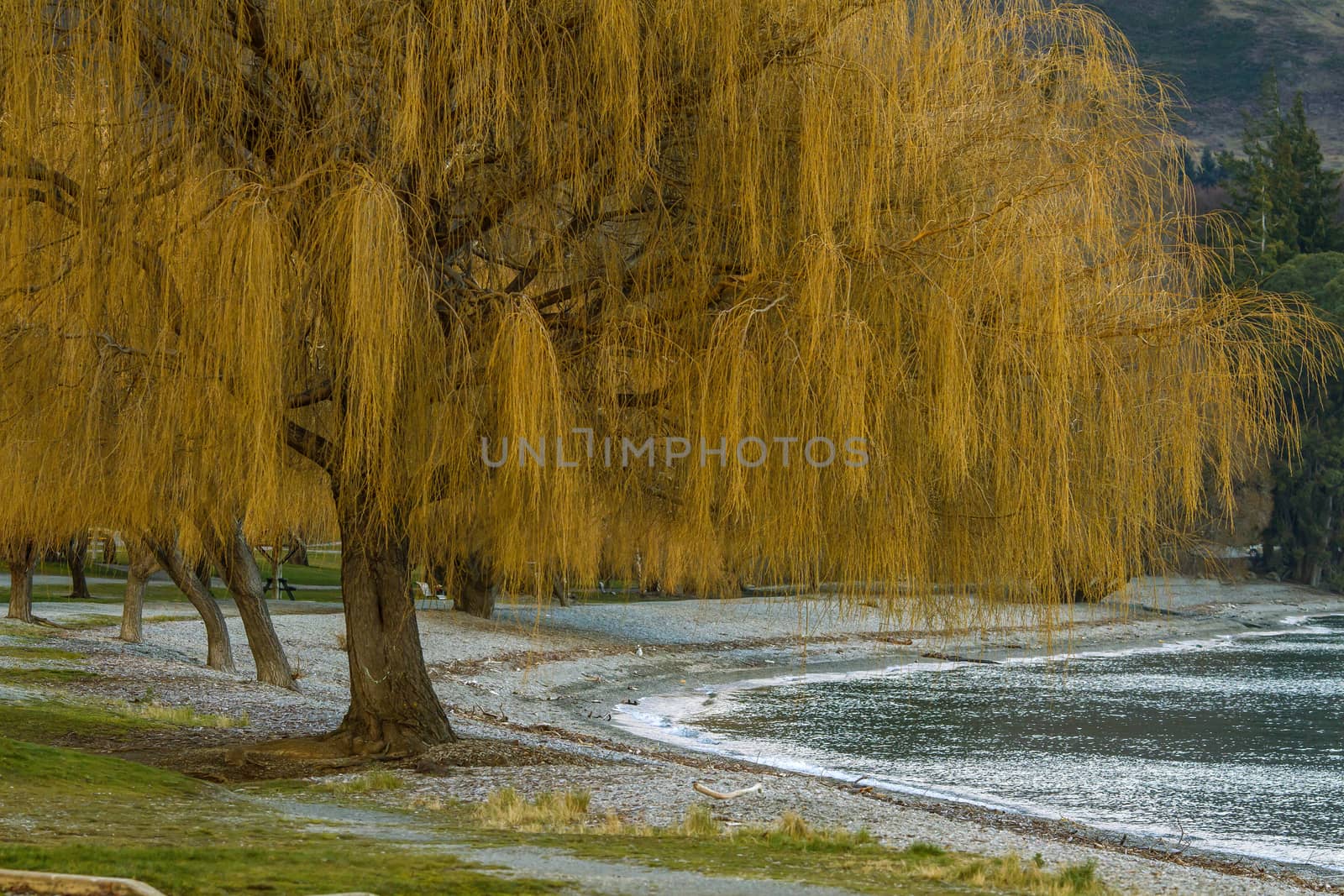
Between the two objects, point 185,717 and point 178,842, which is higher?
point 178,842

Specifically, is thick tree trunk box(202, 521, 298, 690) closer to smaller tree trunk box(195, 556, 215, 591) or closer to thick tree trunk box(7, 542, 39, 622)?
smaller tree trunk box(195, 556, 215, 591)

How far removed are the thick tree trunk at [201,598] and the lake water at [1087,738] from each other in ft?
21.6

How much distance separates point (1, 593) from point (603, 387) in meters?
26.0

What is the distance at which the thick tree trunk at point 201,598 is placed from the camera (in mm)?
18391

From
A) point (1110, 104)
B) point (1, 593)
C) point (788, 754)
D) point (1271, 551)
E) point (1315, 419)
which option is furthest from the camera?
point (1271, 551)

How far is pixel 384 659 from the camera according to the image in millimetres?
10914

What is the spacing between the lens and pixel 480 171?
9297mm

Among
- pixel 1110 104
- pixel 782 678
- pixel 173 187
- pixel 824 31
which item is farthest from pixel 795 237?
pixel 782 678

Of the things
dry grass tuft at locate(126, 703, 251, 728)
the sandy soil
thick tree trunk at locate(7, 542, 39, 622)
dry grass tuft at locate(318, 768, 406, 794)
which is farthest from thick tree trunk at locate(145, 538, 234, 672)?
dry grass tuft at locate(318, 768, 406, 794)

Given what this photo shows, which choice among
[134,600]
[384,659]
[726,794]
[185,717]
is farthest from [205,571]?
[726,794]

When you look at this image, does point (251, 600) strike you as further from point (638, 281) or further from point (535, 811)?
point (638, 281)

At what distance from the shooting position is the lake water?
16453mm

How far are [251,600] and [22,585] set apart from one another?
28.7 feet

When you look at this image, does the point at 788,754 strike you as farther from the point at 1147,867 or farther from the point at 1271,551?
the point at 1271,551
